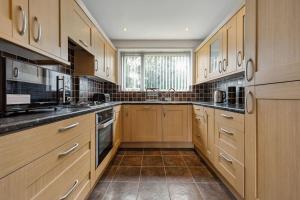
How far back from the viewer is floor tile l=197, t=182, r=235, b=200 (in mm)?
2002

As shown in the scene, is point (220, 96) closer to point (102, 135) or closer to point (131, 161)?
point (131, 161)

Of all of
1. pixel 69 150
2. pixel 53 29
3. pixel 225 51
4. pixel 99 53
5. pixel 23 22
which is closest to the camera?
pixel 23 22

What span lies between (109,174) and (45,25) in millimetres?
1811

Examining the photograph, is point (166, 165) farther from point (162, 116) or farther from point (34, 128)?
point (34, 128)

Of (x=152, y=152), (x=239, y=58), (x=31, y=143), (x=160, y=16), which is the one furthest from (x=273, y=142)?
(x=152, y=152)

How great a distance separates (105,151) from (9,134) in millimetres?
1867

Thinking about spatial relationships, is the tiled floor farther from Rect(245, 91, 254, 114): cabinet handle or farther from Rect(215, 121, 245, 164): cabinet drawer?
Rect(245, 91, 254, 114): cabinet handle

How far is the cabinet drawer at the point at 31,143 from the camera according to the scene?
760mm

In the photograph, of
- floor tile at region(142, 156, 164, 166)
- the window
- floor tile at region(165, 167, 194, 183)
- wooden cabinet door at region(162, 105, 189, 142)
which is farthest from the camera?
the window

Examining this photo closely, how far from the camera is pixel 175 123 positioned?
3.85 m

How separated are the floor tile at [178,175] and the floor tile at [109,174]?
668 mm

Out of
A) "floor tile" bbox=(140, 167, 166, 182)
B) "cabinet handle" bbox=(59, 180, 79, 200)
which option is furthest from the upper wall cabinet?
"floor tile" bbox=(140, 167, 166, 182)

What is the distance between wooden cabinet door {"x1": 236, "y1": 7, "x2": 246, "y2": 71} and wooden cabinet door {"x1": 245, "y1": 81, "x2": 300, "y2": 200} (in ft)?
2.91

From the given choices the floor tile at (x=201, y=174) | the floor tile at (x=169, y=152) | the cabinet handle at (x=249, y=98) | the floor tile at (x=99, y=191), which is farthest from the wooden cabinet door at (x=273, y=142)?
the floor tile at (x=169, y=152)
